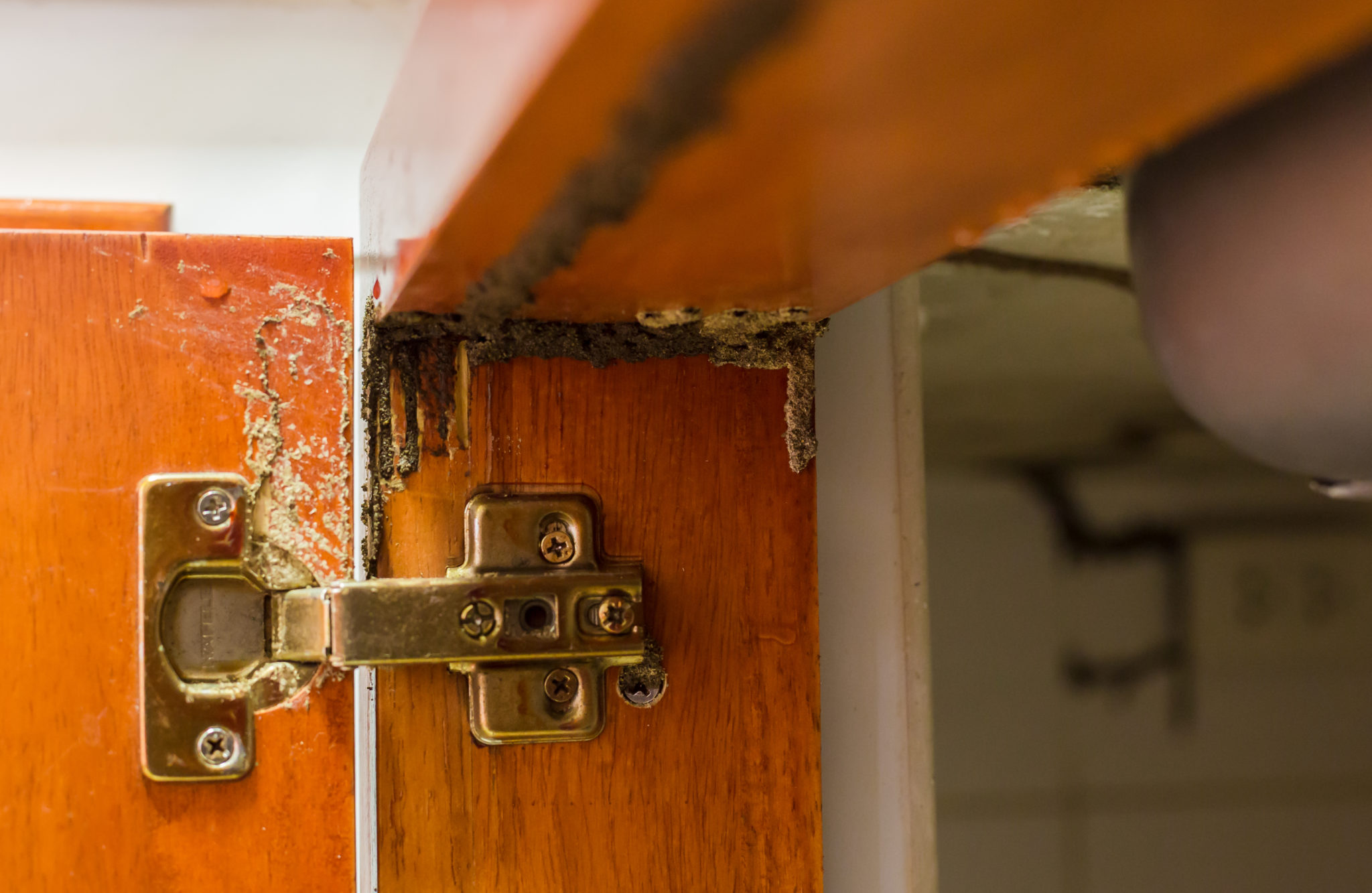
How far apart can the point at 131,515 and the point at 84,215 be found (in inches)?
16.8

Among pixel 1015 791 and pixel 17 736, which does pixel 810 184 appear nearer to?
pixel 17 736

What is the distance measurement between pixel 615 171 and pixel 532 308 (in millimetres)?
183

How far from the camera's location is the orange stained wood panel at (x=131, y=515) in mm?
417

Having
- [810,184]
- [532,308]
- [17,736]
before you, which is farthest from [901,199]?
[17,736]

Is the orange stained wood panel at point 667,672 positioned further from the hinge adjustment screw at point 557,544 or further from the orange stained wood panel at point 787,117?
the orange stained wood panel at point 787,117

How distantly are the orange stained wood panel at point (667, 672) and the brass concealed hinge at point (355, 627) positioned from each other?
2cm

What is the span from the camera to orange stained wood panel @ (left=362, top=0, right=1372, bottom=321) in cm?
16

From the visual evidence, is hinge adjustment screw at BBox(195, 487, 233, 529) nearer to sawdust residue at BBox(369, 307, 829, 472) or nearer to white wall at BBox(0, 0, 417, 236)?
sawdust residue at BBox(369, 307, 829, 472)

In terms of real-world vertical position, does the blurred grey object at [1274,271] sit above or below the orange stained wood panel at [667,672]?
above

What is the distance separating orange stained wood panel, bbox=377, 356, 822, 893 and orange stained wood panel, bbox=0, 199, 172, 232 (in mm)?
456

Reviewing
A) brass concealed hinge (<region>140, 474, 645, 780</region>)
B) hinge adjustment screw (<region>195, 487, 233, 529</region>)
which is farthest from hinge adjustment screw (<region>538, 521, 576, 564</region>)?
hinge adjustment screw (<region>195, 487, 233, 529</region>)

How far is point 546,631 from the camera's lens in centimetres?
43

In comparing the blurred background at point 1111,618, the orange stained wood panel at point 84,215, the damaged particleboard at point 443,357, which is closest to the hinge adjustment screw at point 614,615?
the damaged particleboard at point 443,357

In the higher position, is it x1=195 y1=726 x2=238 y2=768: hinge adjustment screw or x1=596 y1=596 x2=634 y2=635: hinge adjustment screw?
x1=596 y1=596 x2=634 y2=635: hinge adjustment screw
